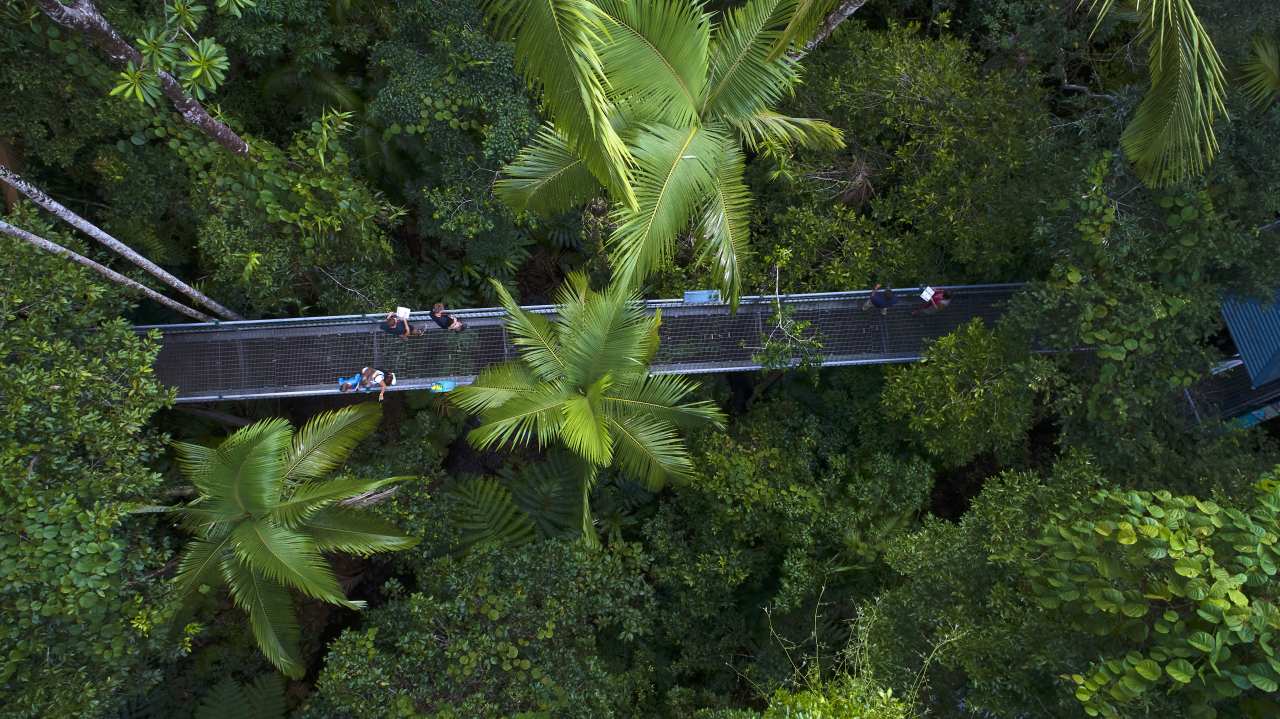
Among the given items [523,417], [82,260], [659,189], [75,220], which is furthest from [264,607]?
[659,189]

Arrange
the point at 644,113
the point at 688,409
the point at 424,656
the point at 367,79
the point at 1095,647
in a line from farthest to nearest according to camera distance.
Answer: the point at 367,79 → the point at 688,409 → the point at 424,656 → the point at 644,113 → the point at 1095,647

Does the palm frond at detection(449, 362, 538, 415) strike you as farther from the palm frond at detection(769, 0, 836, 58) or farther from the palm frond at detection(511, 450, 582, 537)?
the palm frond at detection(769, 0, 836, 58)

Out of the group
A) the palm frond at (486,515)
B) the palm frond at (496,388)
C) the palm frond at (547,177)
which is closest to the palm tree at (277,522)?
the palm frond at (496,388)

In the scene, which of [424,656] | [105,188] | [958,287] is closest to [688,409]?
[424,656]

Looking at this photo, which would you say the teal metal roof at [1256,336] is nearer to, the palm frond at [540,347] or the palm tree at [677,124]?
the palm tree at [677,124]

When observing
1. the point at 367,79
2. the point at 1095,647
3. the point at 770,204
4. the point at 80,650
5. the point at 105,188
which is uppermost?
the point at 367,79

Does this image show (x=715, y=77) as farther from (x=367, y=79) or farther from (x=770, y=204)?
Result: (x=367, y=79)

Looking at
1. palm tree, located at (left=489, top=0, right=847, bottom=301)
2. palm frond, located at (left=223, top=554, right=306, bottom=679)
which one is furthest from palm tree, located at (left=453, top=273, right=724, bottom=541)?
palm frond, located at (left=223, top=554, right=306, bottom=679)
